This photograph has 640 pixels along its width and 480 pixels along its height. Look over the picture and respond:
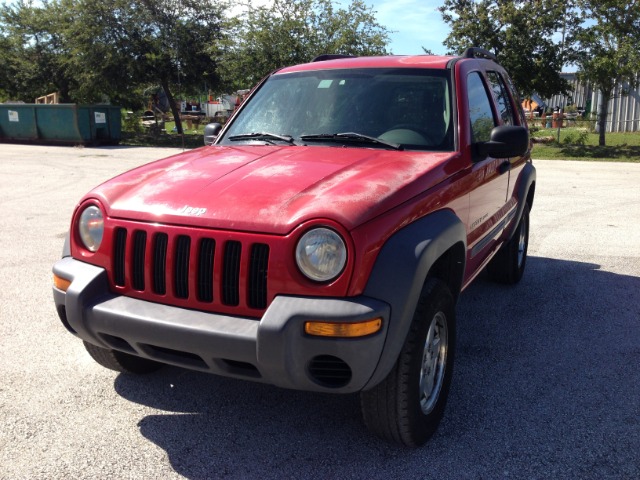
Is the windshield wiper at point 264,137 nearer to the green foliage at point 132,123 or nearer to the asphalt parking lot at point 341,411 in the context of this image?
the asphalt parking lot at point 341,411

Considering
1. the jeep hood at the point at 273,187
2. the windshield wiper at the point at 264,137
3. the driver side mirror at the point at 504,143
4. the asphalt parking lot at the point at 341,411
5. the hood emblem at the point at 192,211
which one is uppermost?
the windshield wiper at the point at 264,137

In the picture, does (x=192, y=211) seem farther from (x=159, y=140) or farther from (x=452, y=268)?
(x=159, y=140)

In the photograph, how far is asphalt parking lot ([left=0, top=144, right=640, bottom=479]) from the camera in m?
2.77

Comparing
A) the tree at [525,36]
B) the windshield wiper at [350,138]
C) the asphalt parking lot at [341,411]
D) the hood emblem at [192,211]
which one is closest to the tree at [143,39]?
the tree at [525,36]

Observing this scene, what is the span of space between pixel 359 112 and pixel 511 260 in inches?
92.9

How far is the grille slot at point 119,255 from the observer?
2.82 metres

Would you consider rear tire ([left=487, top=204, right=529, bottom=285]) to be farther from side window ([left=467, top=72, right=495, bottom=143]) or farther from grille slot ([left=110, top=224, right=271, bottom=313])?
grille slot ([left=110, top=224, right=271, bottom=313])

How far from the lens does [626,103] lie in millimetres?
31297

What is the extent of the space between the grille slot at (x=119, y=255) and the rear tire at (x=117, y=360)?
71 centimetres

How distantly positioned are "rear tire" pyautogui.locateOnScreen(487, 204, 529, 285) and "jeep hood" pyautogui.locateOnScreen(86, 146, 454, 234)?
7.40 feet

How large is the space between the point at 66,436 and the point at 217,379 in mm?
901

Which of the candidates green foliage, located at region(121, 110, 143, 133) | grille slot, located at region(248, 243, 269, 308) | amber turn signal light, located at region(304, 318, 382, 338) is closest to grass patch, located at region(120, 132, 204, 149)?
green foliage, located at region(121, 110, 143, 133)

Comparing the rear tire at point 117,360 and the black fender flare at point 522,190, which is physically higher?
the black fender flare at point 522,190

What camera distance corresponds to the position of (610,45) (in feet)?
64.1
